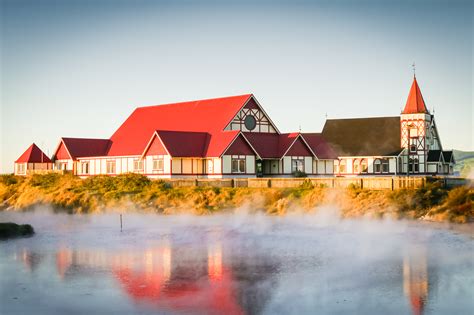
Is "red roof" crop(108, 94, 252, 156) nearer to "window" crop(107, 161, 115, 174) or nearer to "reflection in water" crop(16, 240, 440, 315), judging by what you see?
"window" crop(107, 161, 115, 174)

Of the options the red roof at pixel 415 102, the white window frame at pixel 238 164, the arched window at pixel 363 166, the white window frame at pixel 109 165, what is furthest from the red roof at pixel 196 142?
the red roof at pixel 415 102

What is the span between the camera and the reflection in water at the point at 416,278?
21.9 metres

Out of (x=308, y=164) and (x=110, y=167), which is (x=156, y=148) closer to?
(x=110, y=167)

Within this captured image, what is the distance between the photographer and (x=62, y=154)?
242 ft

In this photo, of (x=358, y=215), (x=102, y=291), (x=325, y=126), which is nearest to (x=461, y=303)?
(x=102, y=291)

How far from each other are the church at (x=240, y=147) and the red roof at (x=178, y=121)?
12cm

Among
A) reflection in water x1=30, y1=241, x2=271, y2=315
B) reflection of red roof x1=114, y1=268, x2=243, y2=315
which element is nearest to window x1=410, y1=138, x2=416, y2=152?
reflection in water x1=30, y1=241, x2=271, y2=315

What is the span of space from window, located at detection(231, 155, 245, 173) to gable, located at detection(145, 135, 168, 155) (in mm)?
5933

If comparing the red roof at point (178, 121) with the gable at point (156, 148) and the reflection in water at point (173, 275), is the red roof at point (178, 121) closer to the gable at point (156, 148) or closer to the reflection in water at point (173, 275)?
the gable at point (156, 148)

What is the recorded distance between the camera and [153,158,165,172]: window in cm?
6012

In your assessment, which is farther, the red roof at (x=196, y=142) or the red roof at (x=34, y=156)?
the red roof at (x=34, y=156)

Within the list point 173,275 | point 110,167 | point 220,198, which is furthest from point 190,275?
point 110,167

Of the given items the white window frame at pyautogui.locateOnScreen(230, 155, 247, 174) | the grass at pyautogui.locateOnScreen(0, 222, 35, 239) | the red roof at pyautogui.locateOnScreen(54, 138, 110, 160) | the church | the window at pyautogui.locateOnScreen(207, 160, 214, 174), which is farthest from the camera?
the red roof at pyautogui.locateOnScreen(54, 138, 110, 160)

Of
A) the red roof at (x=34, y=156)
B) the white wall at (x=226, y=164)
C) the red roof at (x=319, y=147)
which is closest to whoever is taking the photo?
the white wall at (x=226, y=164)
